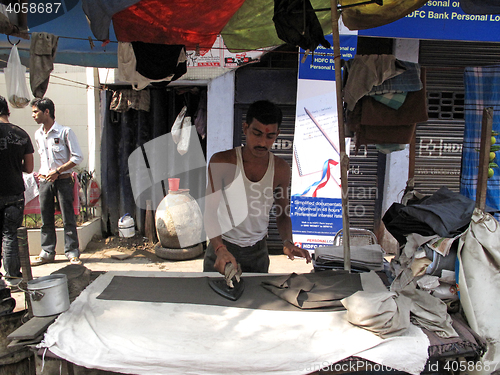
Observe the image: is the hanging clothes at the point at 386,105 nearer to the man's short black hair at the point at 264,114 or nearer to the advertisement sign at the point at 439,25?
the man's short black hair at the point at 264,114

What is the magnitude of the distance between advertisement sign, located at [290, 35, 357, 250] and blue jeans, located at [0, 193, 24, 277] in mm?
3443

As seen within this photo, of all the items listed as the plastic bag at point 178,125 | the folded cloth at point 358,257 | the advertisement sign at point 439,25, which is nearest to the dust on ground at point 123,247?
the plastic bag at point 178,125

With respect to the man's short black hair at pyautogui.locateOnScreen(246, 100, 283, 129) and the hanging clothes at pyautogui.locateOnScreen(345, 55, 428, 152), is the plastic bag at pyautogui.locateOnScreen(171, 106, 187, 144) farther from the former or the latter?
the hanging clothes at pyautogui.locateOnScreen(345, 55, 428, 152)

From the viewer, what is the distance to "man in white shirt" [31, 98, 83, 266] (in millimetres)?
4215

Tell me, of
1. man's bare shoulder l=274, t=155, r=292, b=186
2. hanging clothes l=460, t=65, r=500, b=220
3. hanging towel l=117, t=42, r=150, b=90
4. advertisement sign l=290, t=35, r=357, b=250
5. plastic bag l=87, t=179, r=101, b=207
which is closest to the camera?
man's bare shoulder l=274, t=155, r=292, b=186

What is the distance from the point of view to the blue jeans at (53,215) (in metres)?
4.29

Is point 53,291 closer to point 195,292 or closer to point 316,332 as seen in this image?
point 195,292

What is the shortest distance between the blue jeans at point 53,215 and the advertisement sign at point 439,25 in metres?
4.65

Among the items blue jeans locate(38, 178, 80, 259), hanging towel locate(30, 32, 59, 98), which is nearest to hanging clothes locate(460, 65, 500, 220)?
hanging towel locate(30, 32, 59, 98)

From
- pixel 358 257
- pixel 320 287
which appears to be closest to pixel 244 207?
pixel 320 287

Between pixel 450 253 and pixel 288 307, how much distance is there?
922mm

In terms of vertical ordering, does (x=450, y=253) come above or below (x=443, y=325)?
above

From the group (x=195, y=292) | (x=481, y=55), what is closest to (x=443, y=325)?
(x=195, y=292)

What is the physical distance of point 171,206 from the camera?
15.6ft
